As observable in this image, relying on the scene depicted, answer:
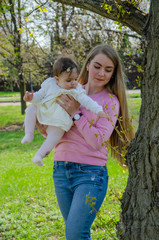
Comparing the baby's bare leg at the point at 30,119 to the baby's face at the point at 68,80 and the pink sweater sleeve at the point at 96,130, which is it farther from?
the pink sweater sleeve at the point at 96,130

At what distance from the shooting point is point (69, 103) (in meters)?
2.29

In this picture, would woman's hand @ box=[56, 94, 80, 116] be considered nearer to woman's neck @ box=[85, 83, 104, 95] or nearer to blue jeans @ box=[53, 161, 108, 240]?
woman's neck @ box=[85, 83, 104, 95]

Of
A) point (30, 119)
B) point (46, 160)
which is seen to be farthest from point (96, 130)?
point (46, 160)

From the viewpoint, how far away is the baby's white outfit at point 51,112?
2.19m

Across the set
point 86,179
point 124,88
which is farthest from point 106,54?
point 86,179

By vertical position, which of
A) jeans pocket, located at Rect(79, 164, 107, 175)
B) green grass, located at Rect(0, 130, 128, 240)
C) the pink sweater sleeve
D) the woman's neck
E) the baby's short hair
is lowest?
green grass, located at Rect(0, 130, 128, 240)

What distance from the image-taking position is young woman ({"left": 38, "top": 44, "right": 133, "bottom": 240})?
1.90 metres

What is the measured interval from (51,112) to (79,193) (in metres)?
0.72

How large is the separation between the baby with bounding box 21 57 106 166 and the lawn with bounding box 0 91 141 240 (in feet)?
1.77

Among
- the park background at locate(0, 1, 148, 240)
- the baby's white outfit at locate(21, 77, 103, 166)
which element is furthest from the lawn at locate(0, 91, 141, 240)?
the baby's white outfit at locate(21, 77, 103, 166)

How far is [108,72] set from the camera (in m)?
2.31

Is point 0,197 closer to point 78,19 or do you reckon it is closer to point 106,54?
point 106,54

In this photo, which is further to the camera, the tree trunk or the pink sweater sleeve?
the pink sweater sleeve

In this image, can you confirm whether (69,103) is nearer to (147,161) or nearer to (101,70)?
(101,70)
